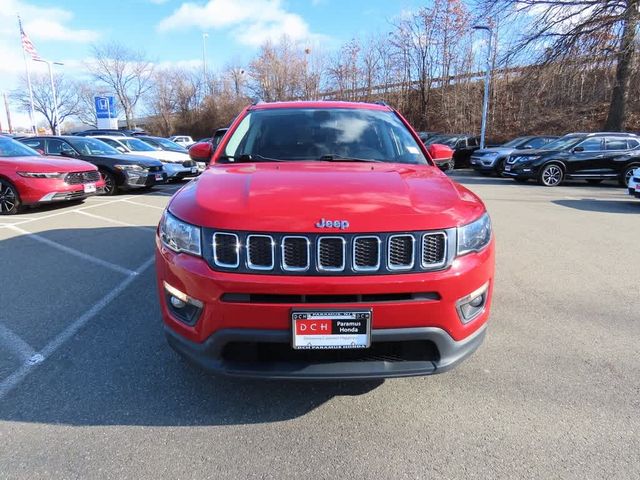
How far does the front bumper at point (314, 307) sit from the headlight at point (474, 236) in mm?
65

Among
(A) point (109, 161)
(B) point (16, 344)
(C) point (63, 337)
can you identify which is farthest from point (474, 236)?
(A) point (109, 161)

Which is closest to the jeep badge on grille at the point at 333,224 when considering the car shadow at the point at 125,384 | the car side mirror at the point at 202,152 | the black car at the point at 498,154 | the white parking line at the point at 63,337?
the car shadow at the point at 125,384

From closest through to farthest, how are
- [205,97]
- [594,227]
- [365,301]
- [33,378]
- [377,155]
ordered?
[365,301], [33,378], [377,155], [594,227], [205,97]

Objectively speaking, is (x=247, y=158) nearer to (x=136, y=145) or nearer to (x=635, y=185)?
(x=635, y=185)

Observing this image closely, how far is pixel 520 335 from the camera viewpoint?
3414mm

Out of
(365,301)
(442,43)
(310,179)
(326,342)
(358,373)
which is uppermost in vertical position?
(442,43)

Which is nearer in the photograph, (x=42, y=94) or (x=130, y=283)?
(x=130, y=283)

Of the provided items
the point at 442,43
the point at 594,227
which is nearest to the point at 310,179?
the point at 594,227

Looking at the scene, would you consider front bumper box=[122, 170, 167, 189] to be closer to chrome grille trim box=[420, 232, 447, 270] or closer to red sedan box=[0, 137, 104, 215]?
red sedan box=[0, 137, 104, 215]

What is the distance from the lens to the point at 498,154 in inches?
663

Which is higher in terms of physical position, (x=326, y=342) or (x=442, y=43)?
(x=442, y=43)

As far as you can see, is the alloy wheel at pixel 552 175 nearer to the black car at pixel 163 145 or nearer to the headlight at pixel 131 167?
the headlight at pixel 131 167

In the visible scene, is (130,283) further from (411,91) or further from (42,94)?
(42,94)

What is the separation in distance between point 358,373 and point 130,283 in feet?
10.8
